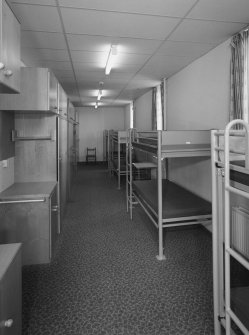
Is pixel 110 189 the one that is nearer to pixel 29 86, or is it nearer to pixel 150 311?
pixel 29 86

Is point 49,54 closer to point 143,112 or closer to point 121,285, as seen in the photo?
point 121,285

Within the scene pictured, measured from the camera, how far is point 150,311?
77.6 inches

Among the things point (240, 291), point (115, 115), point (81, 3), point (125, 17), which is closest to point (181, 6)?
point (125, 17)

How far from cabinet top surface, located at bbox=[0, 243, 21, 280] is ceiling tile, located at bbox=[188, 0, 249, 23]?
95.4 inches

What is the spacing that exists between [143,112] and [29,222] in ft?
18.3

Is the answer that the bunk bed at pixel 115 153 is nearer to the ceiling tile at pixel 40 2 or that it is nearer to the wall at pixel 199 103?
the wall at pixel 199 103

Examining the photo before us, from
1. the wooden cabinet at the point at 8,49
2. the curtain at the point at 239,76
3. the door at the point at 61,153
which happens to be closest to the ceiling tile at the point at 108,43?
the door at the point at 61,153

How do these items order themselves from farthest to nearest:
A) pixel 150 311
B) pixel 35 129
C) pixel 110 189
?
pixel 110 189 < pixel 35 129 < pixel 150 311

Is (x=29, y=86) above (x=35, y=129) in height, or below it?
above

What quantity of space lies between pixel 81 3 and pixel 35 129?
1499 millimetres

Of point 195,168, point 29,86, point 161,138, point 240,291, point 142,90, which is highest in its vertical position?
point 142,90

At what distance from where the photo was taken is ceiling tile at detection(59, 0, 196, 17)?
2.15 meters

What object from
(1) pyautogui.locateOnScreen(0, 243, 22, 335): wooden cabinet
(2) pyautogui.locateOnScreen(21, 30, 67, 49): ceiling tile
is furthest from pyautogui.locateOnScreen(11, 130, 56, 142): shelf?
(1) pyautogui.locateOnScreen(0, 243, 22, 335): wooden cabinet

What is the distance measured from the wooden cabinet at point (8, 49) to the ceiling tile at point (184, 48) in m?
1.92
